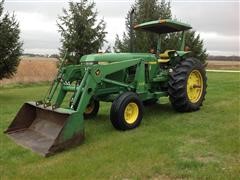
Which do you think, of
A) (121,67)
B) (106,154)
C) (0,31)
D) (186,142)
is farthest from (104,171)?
(0,31)

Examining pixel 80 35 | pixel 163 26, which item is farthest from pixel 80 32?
pixel 163 26

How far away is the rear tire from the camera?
6812mm

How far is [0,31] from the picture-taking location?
1441 centimetres

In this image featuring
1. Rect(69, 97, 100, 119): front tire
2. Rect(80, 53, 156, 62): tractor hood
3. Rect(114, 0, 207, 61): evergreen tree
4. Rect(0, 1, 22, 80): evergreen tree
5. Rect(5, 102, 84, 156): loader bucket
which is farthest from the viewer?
Rect(114, 0, 207, 61): evergreen tree

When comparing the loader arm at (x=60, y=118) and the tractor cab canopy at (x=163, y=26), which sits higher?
the tractor cab canopy at (x=163, y=26)

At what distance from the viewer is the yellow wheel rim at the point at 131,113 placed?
7.11 metres

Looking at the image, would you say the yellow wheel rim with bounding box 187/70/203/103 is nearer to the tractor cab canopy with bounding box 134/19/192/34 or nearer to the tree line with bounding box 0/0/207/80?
the tractor cab canopy with bounding box 134/19/192/34

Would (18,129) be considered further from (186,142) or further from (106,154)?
(186,142)

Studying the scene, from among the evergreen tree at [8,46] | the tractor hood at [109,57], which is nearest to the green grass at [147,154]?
the tractor hood at [109,57]

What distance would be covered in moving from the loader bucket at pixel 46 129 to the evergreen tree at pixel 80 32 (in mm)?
10393

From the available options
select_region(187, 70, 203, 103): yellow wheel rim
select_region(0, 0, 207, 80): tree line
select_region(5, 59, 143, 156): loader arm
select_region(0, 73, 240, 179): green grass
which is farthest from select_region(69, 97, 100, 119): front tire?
select_region(0, 0, 207, 80): tree line

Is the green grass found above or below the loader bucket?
below

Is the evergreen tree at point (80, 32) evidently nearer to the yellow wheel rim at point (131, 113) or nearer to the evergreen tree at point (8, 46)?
the evergreen tree at point (8, 46)

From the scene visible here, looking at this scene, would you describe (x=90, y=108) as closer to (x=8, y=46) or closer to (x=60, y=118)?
(x=60, y=118)
